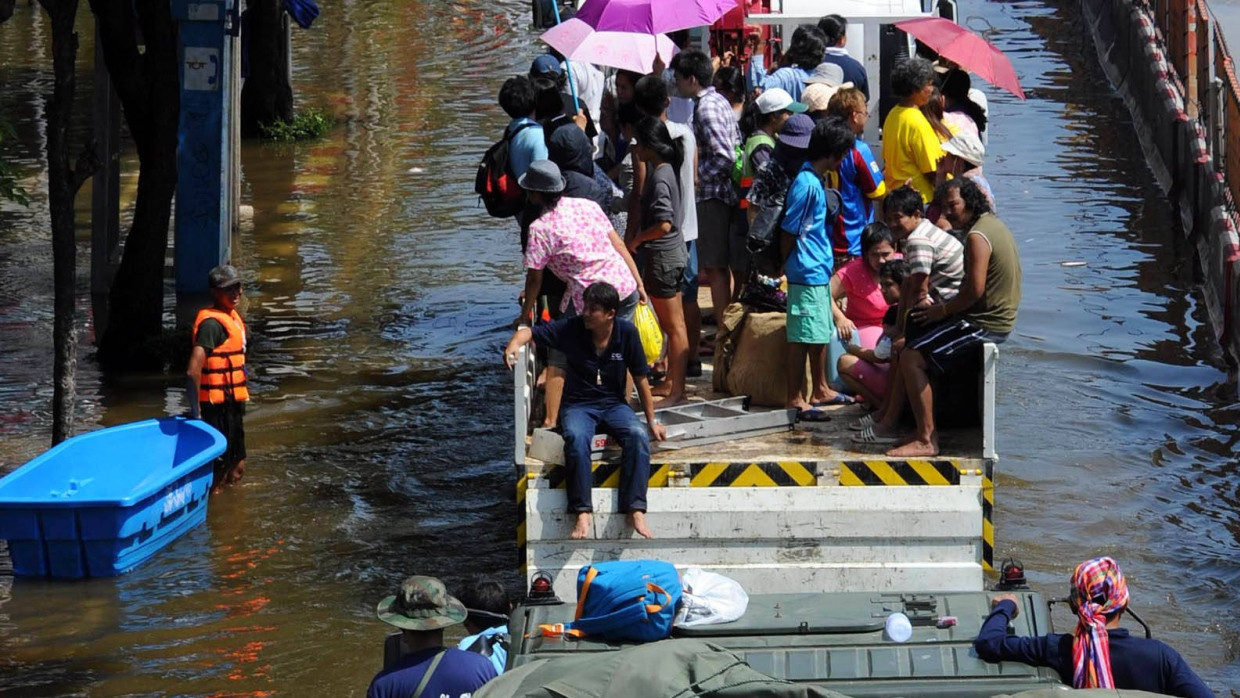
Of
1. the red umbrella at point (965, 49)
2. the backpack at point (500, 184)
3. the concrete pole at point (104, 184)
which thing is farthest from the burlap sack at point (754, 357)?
the concrete pole at point (104, 184)

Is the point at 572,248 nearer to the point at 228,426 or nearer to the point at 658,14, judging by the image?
the point at 658,14

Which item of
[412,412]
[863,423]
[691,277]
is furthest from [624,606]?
[412,412]

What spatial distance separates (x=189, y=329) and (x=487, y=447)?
348 centimetres

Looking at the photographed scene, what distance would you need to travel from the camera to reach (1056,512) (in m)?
10.9

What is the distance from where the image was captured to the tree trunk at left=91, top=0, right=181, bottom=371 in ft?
44.4

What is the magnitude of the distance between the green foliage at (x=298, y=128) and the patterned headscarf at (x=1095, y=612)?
17.6 m

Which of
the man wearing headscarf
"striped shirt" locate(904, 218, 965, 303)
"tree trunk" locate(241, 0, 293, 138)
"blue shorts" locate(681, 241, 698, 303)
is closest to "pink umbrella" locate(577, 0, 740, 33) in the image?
"blue shorts" locate(681, 241, 698, 303)

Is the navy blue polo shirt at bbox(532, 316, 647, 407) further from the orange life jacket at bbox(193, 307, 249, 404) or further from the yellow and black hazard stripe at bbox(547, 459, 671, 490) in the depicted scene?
the orange life jacket at bbox(193, 307, 249, 404)

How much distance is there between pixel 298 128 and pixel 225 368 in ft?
39.7

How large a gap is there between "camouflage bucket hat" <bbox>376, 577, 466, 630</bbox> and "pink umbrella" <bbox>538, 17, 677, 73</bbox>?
5326mm

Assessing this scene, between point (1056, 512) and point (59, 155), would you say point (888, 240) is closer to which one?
point (1056, 512)

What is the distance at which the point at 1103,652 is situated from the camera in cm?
588

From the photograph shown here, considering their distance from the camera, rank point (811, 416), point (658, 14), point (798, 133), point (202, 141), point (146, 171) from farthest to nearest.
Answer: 1. point (202, 141)
2. point (146, 171)
3. point (658, 14)
4. point (798, 133)
5. point (811, 416)

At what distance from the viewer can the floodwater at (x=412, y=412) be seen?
9242mm
